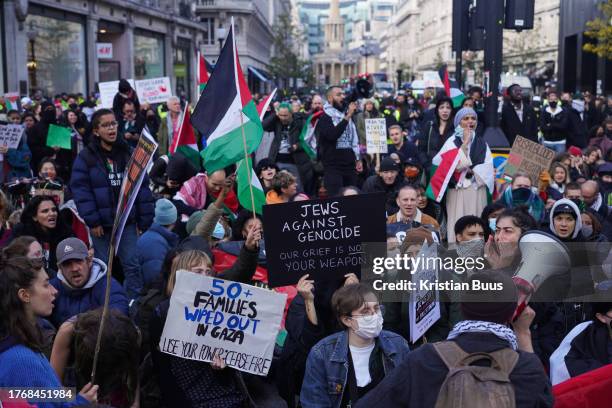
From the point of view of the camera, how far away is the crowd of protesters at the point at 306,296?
11.1 ft

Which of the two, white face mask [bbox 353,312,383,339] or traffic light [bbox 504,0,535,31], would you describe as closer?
white face mask [bbox 353,312,383,339]

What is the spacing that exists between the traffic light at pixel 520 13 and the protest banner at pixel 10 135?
23.7ft

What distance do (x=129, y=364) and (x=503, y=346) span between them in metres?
1.88

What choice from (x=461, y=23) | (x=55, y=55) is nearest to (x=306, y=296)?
(x=461, y=23)

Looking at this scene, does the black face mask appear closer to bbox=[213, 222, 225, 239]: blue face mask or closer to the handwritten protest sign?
bbox=[213, 222, 225, 239]: blue face mask

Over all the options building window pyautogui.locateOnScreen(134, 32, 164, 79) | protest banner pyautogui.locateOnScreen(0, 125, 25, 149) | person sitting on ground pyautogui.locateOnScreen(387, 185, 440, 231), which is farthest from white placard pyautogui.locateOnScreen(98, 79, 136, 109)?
building window pyautogui.locateOnScreen(134, 32, 164, 79)

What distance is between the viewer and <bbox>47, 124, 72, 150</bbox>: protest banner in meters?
14.1

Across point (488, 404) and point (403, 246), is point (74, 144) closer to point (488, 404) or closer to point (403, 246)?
point (403, 246)

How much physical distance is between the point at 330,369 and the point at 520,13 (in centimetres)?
888

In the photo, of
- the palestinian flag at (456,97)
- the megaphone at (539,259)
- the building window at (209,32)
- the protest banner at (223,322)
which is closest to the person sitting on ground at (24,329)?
the protest banner at (223,322)

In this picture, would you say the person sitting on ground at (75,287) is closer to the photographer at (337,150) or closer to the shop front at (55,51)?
the photographer at (337,150)

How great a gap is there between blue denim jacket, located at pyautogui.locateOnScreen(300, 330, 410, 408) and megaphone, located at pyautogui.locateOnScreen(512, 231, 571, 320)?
831mm

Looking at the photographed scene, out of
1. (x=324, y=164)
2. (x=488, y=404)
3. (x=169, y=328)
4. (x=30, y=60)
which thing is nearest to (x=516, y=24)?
(x=324, y=164)

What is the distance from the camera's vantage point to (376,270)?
5352 millimetres
